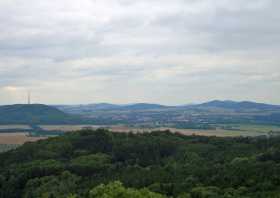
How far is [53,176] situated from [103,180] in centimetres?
1410

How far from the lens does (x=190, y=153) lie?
101938 millimetres

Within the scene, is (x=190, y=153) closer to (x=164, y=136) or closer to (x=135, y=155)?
(x=135, y=155)

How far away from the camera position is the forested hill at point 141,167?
59469 mm

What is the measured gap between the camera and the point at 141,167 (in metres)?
90.2

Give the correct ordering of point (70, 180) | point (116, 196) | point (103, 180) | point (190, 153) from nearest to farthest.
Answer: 1. point (116, 196)
2. point (103, 180)
3. point (70, 180)
4. point (190, 153)

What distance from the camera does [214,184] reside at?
64000 millimetres

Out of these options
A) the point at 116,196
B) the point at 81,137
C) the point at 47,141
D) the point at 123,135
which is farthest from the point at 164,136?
the point at 116,196

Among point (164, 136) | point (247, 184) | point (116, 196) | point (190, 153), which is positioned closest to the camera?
point (116, 196)

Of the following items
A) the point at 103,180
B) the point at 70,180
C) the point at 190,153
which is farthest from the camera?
the point at 190,153

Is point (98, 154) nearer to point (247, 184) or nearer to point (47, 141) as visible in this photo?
point (47, 141)

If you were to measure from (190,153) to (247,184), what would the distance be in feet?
132

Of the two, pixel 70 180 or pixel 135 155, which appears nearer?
pixel 70 180

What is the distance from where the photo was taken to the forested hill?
5947 centimetres

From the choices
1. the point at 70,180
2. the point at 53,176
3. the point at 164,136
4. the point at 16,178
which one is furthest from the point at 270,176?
the point at 164,136
